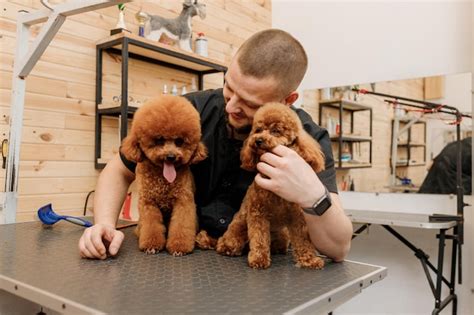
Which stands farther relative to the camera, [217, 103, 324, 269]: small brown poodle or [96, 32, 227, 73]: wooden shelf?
[96, 32, 227, 73]: wooden shelf

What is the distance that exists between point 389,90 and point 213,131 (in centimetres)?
195

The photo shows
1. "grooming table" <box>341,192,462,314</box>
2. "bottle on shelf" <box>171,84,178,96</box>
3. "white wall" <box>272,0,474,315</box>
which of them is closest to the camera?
"grooming table" <box>341,192,462,314</box>

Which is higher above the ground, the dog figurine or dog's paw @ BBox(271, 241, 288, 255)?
the dog figurine

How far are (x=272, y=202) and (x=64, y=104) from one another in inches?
57.8

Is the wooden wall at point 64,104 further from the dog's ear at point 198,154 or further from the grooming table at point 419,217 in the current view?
the grooming table at point 419,217

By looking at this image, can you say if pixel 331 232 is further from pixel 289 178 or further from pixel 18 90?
pixel 18 90

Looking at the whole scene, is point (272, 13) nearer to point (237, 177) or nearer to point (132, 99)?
point (132, 99)

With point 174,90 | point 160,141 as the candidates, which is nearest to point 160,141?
point 160,141

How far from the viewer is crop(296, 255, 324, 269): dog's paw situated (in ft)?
3.03

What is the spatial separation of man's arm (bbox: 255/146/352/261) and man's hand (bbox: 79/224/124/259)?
39cm

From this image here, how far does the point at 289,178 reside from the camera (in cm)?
85

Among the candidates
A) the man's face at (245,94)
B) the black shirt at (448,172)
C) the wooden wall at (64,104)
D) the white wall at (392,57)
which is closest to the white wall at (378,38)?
the white wall at (392,57)

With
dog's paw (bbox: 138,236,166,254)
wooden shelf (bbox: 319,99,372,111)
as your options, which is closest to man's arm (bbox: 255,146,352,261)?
dog's paw (bbox: 138,236,166,254)

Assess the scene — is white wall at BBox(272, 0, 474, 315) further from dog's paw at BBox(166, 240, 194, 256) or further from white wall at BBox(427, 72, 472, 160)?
dog's paw at BBox(166, 240, 194, 256)
